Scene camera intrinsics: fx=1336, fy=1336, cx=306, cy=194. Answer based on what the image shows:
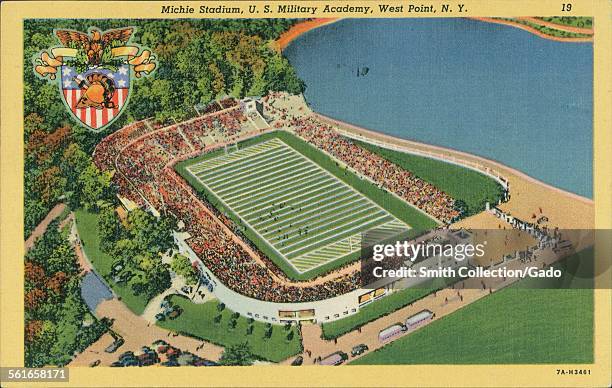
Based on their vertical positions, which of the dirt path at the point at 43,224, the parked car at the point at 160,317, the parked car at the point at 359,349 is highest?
the dirt path at the point at 43,224

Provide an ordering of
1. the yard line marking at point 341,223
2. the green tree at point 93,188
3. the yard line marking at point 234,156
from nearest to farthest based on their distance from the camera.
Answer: the green tree at point 93,188 < the yard line marking at point 341,223 < the yard line marking at point 234,156

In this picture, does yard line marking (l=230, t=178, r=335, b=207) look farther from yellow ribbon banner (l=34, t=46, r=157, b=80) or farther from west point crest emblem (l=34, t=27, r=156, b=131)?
yellow ribbon banner (l=34, t=46, r=157, b=80)

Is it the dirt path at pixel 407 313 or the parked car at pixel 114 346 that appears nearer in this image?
the dirt path at pixel 407 313

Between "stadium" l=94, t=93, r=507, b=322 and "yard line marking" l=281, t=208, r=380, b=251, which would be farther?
"yard line marking" l=281, t=208, r=380, b=251

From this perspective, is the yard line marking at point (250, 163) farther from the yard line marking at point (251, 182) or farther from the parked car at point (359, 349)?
the parked car at point (359, 349)

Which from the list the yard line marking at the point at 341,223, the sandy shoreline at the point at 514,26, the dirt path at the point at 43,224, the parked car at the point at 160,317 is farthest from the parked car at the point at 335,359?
the sandy shoreline at the point at 514,26

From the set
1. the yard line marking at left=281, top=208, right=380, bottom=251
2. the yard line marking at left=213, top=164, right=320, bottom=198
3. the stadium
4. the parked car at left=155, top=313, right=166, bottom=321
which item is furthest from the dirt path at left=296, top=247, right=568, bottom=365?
the yard line marking at left=213, top=164, right=320, bottom=198

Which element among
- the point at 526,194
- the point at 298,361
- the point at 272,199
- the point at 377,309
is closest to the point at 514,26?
the point at 526,194
